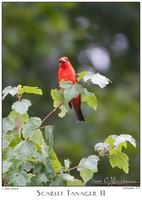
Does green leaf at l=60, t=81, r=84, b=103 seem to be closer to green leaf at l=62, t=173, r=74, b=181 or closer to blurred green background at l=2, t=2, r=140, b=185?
green leaf at l=62, t=173, r=74, b=181

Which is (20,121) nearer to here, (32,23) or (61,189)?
(61,189)

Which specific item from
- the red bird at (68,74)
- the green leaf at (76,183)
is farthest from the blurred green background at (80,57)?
the green leaf at (76,183)

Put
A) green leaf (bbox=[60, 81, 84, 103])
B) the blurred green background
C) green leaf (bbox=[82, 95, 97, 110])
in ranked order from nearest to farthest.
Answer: green leaf (bbox=[60, 81, 84, 103]) → green leaf (bbox=[82, 95, 97, 110]) → the blurred green background

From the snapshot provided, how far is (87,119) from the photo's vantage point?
11398 millimetres

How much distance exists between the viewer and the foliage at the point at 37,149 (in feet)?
12.7

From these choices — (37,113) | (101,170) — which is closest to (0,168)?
(101,170)

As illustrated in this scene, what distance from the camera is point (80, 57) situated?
1284 centimetres

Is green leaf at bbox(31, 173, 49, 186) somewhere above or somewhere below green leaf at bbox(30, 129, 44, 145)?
below

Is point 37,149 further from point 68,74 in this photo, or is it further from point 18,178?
point 68,74

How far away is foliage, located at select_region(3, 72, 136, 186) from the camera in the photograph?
A: 3.88 metres

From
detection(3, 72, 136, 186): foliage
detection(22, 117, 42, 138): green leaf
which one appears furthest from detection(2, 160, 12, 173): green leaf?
detection(22, 117, 42, 138): green leaf

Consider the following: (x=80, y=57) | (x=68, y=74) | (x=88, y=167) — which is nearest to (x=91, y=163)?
(x=88, y=167)

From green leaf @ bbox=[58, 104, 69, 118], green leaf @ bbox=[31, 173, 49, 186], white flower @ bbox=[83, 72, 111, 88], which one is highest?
white flower @ bbox=[83, 72, 111, 88]

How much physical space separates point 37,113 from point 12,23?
151 centimetres
